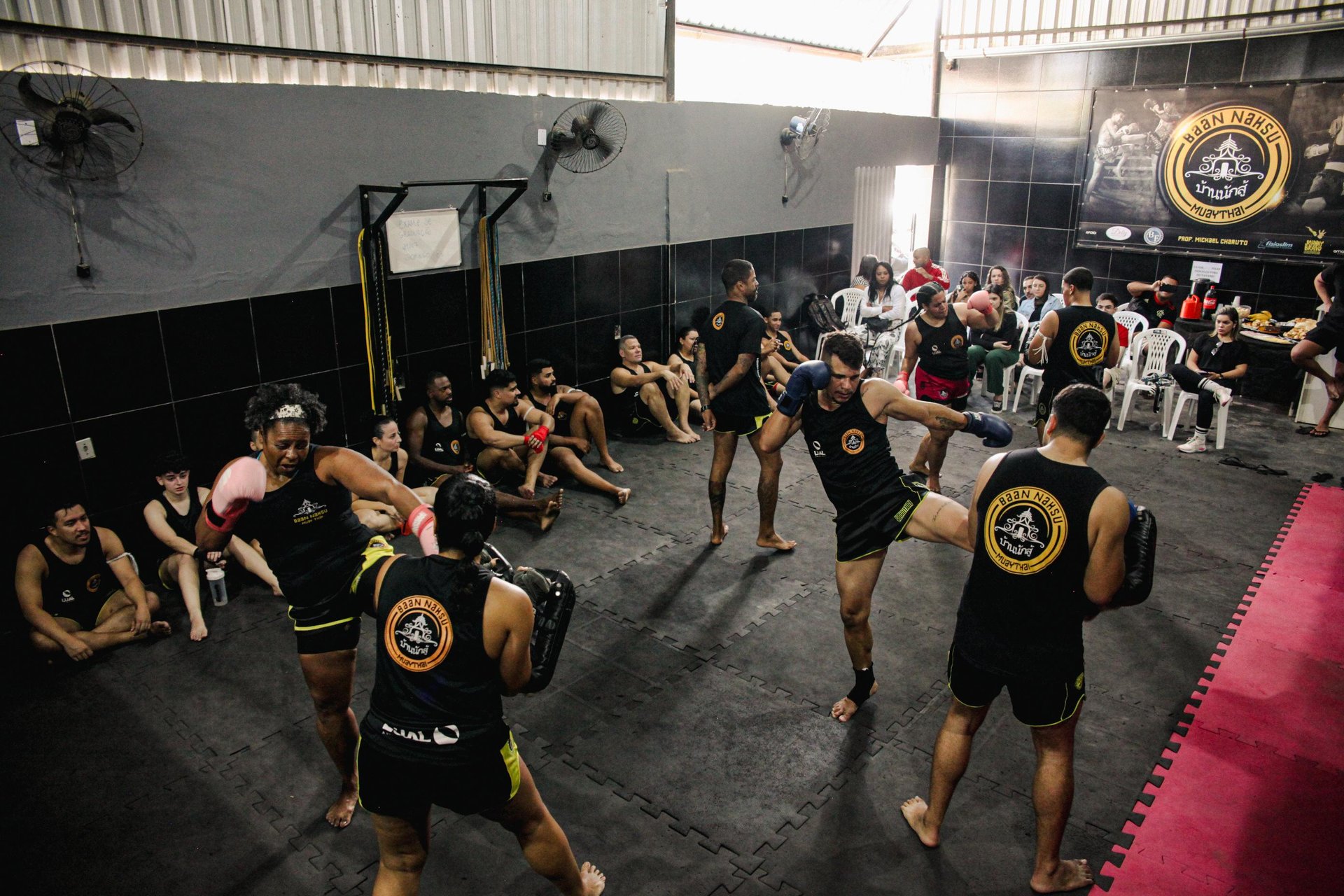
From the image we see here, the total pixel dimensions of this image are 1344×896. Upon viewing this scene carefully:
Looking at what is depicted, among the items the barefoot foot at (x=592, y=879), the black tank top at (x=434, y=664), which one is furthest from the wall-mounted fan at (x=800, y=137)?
the black tank top at (x=434, y=664)

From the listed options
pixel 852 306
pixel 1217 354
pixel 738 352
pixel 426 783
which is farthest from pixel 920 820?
pixel 852 306

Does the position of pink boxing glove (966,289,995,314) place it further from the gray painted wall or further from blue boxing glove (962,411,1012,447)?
blue boxing glove (962,411,1012,447)

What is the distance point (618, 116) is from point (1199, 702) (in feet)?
19.2

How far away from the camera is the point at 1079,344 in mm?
6371

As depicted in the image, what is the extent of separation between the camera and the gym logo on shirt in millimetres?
3045

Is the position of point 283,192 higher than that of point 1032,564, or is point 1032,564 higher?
point 283,192

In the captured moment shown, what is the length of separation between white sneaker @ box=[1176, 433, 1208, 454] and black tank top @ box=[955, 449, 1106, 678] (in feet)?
19.6

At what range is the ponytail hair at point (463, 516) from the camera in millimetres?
2348

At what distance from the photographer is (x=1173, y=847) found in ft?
11.2

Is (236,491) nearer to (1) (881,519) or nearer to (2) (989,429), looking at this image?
(1) (881,519)

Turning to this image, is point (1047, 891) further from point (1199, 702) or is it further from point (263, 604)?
point (263, 604)

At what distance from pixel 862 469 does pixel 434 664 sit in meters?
2.22

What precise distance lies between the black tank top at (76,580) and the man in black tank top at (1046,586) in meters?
4.44

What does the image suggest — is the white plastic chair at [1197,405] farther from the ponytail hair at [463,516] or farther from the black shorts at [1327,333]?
the ponytail hair at [463,516]
